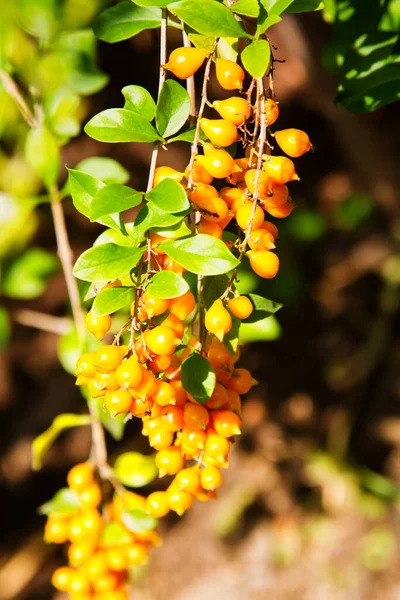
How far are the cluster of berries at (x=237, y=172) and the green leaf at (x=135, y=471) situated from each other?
0.51 meters

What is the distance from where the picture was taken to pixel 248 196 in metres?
0.62

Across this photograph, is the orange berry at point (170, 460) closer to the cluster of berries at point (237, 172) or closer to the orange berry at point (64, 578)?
the cluster of berries at point (237, 172)

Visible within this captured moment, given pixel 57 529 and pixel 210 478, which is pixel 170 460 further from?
pixel 57 529

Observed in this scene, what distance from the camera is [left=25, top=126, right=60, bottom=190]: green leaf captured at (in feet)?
3.16

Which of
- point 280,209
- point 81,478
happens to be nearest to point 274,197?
point 280,209

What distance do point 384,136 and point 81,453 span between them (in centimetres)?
152

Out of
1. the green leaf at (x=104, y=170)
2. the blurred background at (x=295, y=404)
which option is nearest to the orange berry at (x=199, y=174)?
the green leaf at (x=104, y=170)

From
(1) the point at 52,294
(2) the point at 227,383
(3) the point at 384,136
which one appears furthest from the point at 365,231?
(2) the point at 227,383

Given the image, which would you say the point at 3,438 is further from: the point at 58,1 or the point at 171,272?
the point at 171,272

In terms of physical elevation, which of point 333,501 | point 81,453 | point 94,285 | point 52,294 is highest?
point 94,285

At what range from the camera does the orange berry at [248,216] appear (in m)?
0.60

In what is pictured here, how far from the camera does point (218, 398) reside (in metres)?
0.68

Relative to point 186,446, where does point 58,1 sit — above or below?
above

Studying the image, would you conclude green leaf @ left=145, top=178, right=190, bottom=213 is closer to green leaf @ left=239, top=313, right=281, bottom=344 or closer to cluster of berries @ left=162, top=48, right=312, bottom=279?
cluster of berries @ left=162, top=48, right=312, bottom=279
